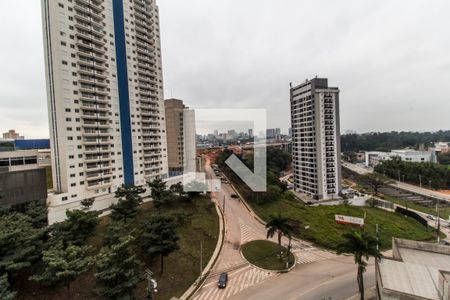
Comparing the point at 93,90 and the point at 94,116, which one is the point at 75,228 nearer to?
the point at 94,116

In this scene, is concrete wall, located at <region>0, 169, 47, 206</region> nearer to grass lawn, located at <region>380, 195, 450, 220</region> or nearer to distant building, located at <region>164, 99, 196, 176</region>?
distant building, located at <region>164, 99, 196, 176</region>

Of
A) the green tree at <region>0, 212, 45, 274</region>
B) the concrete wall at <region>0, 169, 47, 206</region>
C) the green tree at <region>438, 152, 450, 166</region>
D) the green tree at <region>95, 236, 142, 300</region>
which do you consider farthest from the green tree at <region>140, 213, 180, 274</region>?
the green tree at <region>438, 152, 450, 166</region>

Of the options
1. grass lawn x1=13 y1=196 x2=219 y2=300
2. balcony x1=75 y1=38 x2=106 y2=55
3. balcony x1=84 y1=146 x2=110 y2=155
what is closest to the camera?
grass lawn x1=13 y1=196 x2=219 y2=300

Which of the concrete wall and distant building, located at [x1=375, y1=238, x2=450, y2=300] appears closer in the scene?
distant building, located at [x1=375, y1=238, x2=450, y2=300]

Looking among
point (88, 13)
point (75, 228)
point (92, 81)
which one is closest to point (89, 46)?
point (88, 13)

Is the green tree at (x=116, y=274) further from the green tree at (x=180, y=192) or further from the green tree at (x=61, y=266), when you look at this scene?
the green tree at (x=180, y=192)

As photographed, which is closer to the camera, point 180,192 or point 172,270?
point 172,270
